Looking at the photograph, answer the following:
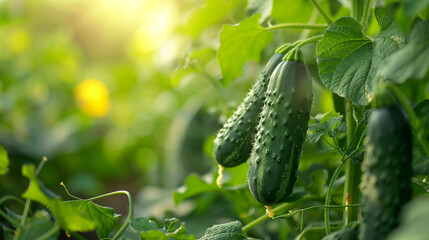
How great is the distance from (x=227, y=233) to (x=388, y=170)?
50 cm

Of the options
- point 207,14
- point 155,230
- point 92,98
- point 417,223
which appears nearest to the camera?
point 417,223

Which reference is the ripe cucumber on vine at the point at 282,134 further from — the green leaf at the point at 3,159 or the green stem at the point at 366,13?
the green leaf at the point at 3,159

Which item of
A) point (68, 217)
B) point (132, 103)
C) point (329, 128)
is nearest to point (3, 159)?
point (68, 217)

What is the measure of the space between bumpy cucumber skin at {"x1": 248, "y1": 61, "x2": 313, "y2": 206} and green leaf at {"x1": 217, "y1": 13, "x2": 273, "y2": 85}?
0.28 m

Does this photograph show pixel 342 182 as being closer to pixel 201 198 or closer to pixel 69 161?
pixel 201 198

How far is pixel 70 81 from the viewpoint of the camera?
15.6ft

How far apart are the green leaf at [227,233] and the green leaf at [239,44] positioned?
0.52 m

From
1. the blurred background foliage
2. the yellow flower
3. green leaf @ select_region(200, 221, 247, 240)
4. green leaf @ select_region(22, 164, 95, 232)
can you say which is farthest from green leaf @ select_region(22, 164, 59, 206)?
the yellow flower

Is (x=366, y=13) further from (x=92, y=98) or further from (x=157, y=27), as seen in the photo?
(x=92, y=98)

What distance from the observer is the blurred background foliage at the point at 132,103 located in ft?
7.36

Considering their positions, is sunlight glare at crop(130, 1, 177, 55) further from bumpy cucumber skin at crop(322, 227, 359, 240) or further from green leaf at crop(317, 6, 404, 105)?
bumpy cucumber skin at crop(322, 227, 359, 240)

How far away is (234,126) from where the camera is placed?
4.25 ft

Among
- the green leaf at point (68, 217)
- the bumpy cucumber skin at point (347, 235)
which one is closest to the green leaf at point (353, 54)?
the bumpy cucumber skin at point (347, 235)

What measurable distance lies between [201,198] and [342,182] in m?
1.28
